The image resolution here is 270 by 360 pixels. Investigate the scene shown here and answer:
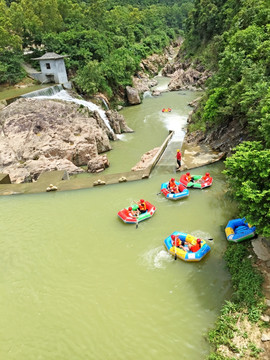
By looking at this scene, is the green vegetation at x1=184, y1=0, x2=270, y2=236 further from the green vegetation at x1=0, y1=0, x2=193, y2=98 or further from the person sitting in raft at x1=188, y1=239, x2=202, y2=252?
the green vegetation at x1=0, y1=0, x2=193, y2=98

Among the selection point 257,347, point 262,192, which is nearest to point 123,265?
point 257,347

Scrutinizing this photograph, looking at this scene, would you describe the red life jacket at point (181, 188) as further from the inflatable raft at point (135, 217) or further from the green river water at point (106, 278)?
the inflatable raft at point (135, 217)

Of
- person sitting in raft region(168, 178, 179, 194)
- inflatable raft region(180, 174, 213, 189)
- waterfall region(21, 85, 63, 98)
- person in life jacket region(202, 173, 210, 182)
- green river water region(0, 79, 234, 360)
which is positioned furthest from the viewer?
waterfall region(21, 85, 63, 98)

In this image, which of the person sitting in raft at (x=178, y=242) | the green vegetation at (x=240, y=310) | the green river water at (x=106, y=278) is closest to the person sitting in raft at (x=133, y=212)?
the green river water at (x=106, y=278)

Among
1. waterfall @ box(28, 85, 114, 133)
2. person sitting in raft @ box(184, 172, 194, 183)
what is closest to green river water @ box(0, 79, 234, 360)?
person sitting in raft @ box(184, 172, 194, 183)

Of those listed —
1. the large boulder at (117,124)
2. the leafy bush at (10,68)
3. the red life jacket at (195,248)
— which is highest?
the leafy bush at (10,68)

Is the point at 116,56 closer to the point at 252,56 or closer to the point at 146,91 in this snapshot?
the point at 146,91
